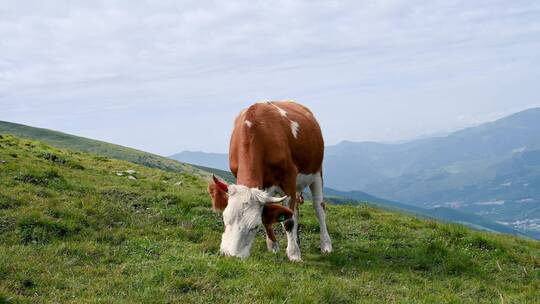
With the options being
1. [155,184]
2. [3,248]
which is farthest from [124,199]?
[3,248]

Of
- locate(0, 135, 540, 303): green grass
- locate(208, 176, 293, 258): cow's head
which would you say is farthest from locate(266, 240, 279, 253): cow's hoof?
locate(208, 176, 293, 258): cow's head

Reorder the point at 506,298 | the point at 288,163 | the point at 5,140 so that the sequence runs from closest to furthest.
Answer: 1. the point at 506,298
2. the point at 288,163
3. the point at 5,140

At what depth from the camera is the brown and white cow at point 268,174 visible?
10.1 metres

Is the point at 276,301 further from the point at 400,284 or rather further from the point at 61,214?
the point at 61,214

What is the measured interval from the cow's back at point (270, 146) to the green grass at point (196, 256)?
1902 mm

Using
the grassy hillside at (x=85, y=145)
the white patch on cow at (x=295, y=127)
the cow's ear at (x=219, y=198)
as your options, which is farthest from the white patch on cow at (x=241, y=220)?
the grassy hillside at (x=85, y=145)

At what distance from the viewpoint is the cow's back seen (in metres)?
11.1

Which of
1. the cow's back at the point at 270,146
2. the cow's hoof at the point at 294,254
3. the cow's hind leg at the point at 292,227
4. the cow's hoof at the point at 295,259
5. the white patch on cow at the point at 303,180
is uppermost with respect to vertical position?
the cow's back at the point at 270,146

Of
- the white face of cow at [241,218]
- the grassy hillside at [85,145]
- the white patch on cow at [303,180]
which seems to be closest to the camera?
the white face of cow at [241,218]

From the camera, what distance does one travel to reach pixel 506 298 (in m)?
9.95

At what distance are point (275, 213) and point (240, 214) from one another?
89 cm

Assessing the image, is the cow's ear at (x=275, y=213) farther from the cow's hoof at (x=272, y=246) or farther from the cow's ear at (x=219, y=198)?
the cow's hoof at (x=272, y=246)

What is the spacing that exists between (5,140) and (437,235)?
83.1 feet

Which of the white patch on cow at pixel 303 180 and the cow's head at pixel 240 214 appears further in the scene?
the white patch on cow at pixel 303 180
